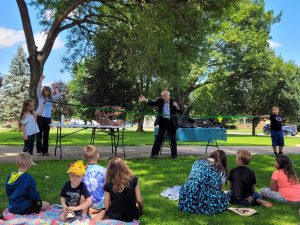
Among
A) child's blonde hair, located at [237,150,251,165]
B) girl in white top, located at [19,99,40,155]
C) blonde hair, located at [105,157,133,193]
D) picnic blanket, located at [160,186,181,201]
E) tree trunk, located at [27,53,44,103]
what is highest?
tree trunk, located at [27,53,44,103]

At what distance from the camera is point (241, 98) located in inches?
1877

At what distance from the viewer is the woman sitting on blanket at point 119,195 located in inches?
194

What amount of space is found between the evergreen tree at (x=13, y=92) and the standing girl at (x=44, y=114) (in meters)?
43.1

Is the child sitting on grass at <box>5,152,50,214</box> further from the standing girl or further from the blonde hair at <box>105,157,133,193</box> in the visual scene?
the standing girl

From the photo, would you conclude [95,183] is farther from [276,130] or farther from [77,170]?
[276,130]

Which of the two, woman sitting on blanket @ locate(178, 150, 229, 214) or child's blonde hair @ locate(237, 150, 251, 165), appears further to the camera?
child's blonde hair @ locate(237, 150, 251, 165)

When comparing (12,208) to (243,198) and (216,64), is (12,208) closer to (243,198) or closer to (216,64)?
(243,198)

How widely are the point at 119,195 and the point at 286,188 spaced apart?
3058 mm

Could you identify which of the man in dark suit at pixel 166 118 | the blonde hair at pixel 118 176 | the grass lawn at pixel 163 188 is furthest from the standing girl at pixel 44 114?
the blonde hair at pixel 118 176

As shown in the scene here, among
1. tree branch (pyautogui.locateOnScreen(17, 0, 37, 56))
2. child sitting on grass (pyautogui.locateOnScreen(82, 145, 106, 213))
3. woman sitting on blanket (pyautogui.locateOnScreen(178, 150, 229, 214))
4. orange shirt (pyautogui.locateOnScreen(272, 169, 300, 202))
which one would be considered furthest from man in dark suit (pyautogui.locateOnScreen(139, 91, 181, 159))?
tree branch (pyautogui.locateOnScreen(17, 0, 37, 56))

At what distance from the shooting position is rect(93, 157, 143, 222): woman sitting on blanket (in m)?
4.92

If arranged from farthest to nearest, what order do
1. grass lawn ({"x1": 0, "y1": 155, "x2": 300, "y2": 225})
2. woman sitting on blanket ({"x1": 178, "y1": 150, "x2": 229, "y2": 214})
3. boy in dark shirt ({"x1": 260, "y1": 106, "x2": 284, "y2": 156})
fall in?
boy in dark shirt ({"x1": 260, "y1": 106, "x2": 284, "y2": 156})
woman sitting on blanket ({"x1": 178, "y1": 150, "x2": 229, "y2": 214})
grass lawn ({"x1": 0, "y1": 155, "x2": 300, "y2": 225})

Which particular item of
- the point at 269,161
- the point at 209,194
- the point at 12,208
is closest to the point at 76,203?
the point at 12,208

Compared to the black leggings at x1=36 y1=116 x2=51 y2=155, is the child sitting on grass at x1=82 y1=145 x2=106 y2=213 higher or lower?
lower
